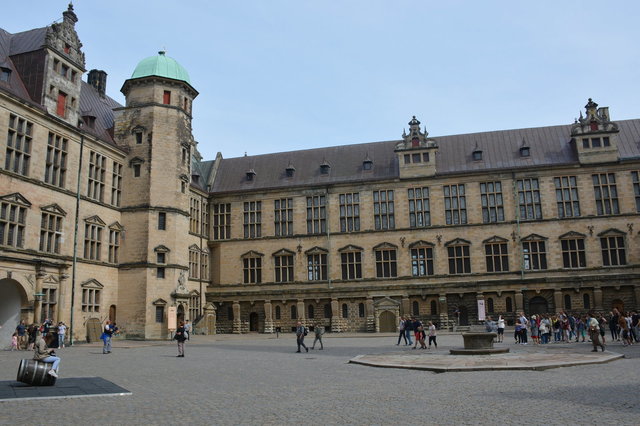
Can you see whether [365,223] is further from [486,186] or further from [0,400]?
[0,400]

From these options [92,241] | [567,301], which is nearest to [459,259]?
[567,301]

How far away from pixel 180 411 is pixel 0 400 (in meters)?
4.15

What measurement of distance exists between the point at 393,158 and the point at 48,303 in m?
33.0

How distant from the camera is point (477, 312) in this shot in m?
48.8

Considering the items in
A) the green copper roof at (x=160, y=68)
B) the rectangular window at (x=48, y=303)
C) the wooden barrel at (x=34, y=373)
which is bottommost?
the wooden barrel at (x=34, y=373)

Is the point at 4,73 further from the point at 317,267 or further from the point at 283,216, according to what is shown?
the point at 317,267

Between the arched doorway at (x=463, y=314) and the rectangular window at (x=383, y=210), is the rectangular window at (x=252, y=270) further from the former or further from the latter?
the arched doorway at (x=463, y=314)

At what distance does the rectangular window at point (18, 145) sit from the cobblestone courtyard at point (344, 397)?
55.1ft

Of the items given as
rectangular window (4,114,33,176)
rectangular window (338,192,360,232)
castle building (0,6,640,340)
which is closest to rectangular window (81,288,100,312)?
castle building (0,6,640,340)

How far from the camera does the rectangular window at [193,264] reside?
51.8m

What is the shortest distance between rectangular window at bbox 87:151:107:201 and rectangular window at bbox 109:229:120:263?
291 centimetres

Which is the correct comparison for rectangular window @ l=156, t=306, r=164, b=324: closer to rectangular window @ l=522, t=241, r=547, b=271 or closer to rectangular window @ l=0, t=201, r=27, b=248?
rectangular window @ l=0, t=201, r=27, b=248

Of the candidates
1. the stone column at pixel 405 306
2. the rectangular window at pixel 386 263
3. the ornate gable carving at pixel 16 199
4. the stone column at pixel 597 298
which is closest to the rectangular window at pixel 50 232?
the ornate gable carving at pixel 16 199

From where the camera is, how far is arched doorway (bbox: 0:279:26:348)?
109ft
